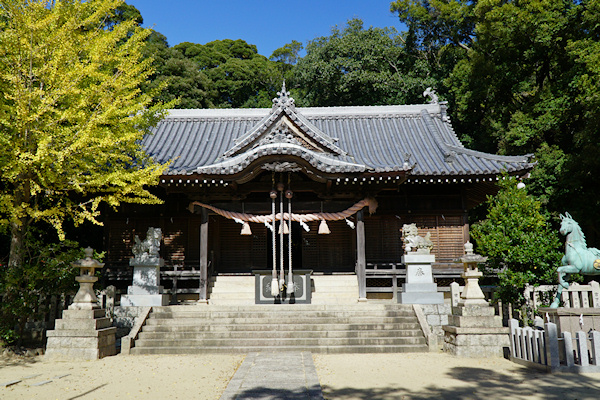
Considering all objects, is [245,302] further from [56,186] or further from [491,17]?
[491,17]

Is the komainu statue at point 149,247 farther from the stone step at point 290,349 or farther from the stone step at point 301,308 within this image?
the stone step at point 290,349

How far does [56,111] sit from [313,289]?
9167 mm

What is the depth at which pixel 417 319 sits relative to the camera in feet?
36.3

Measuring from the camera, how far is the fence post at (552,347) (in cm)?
742

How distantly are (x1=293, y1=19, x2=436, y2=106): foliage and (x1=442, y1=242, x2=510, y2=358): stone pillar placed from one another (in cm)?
2248

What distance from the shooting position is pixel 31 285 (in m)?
9.49

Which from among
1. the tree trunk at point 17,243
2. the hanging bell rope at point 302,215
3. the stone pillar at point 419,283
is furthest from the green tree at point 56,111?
the stone pillar at point 419,283

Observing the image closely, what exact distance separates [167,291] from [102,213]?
425 cm

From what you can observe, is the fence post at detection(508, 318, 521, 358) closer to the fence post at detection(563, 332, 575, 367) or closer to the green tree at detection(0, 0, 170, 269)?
the fence post at detection(563, 332, 575, 367)

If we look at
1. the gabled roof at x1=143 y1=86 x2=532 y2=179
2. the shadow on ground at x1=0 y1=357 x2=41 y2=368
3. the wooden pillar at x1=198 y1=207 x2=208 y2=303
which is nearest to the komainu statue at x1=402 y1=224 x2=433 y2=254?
the gabled roof at x1=143 y1=86 x2=532 y2=179

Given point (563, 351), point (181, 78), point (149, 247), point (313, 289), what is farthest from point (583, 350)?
point (181, 78)

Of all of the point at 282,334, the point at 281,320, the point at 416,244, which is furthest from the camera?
the point at 416,244

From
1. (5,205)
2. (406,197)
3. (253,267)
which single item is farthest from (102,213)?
(406,197)

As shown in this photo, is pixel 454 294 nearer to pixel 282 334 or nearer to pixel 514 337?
pixel 514 337
